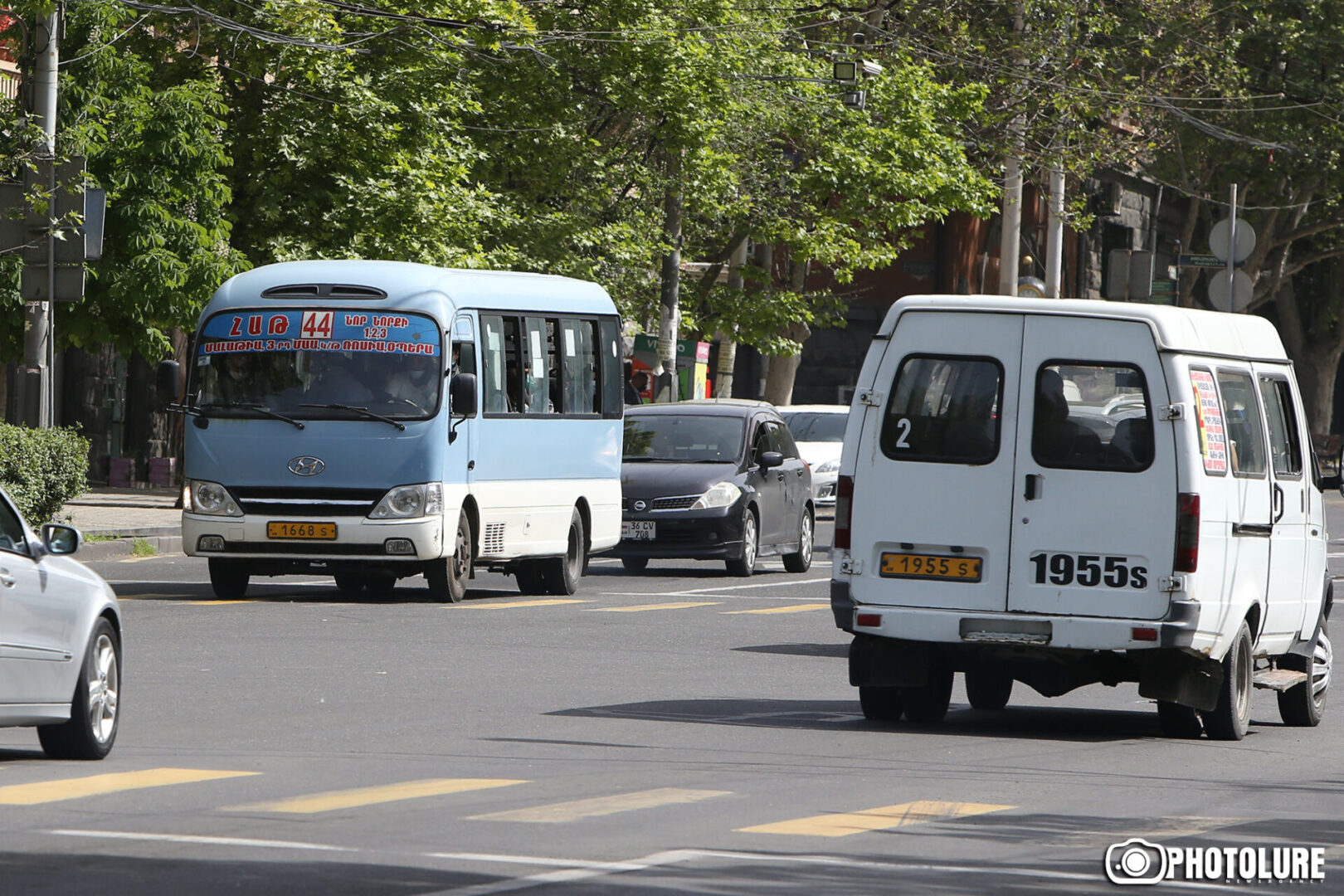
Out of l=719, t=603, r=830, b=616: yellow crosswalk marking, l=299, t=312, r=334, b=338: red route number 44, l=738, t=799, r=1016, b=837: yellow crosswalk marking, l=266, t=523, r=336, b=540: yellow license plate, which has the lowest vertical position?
l=719, t=603, r=830, b=616: yellow crosswalk marking

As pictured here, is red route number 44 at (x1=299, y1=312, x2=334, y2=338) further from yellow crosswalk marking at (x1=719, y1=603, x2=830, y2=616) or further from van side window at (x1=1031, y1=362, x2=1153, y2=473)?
van side window at (x1=1031, y1=362, x2=1153, y2=473)

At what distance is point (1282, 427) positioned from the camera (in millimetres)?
13195

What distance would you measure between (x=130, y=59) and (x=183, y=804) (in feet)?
68.0

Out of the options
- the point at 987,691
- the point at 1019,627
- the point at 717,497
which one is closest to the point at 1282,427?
the point at 987,691

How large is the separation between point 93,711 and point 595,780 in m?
2.16

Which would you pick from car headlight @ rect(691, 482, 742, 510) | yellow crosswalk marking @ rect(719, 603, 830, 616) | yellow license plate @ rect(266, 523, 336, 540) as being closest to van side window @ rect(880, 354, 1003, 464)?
yellow crosswalk marking @ rect(719, 603, 830, 616)

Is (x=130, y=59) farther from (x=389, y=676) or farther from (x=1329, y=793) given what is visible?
(x=1329, y=793)

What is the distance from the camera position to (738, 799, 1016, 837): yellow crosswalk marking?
8.35 metres

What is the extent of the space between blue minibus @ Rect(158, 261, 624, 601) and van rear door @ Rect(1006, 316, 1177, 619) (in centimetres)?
824

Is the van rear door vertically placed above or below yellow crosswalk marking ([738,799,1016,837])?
above

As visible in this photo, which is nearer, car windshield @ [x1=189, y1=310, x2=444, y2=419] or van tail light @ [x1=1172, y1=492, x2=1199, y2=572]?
Result: van tail light @ [x1=1172, y1=492, x2=1199, y2=572]

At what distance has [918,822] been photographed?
28.5 feet

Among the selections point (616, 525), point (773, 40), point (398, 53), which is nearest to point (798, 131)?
point (773, 40)

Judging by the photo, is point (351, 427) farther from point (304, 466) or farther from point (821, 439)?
point (821, 439)
